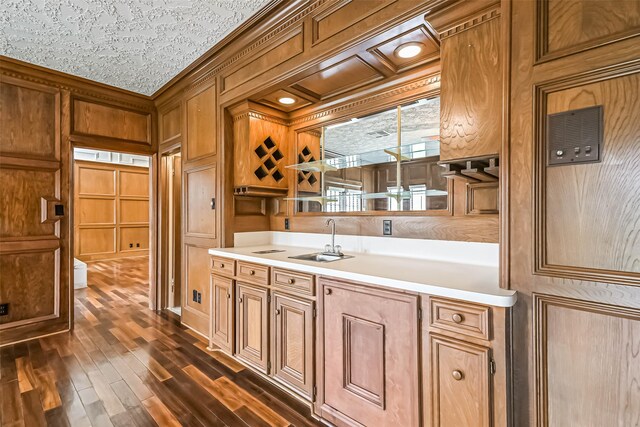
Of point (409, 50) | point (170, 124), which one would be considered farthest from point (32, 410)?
point (409, 50)

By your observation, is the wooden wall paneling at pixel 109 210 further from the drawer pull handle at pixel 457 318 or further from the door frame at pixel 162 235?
the drawer pull handle at pixel 457 318

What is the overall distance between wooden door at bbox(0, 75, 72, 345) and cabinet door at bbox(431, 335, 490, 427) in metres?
3.87

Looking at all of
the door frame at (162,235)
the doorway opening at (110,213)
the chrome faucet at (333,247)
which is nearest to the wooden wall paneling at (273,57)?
the chrome faucet at (333,247)

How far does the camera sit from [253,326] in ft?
7.74

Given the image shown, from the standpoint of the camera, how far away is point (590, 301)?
1.14 meters

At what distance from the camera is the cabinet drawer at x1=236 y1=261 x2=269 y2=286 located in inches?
88.0

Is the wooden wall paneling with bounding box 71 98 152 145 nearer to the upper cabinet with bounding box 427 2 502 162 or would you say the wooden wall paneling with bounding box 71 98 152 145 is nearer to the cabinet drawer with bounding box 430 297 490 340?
the upper cabinet with bounding box 427 2 502 162

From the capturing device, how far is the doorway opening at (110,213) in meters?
7.36

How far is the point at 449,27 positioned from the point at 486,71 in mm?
317

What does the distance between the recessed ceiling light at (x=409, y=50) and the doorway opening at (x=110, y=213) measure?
6292mm

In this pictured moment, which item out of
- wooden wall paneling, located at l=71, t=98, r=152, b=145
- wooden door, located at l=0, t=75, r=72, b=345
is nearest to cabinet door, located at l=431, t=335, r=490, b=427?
wooden door, located at l=0, t=75, r=72, b=345

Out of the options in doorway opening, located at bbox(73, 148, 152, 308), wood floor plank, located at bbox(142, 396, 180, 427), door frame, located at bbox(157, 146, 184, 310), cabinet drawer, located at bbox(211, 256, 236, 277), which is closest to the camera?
wood floor plank, located at bbox(142, 396, 180, 427)

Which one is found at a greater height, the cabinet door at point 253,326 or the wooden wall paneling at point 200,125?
the wooden wall paneling at point 200,125

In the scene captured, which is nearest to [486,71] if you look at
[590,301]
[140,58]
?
[590,301]
